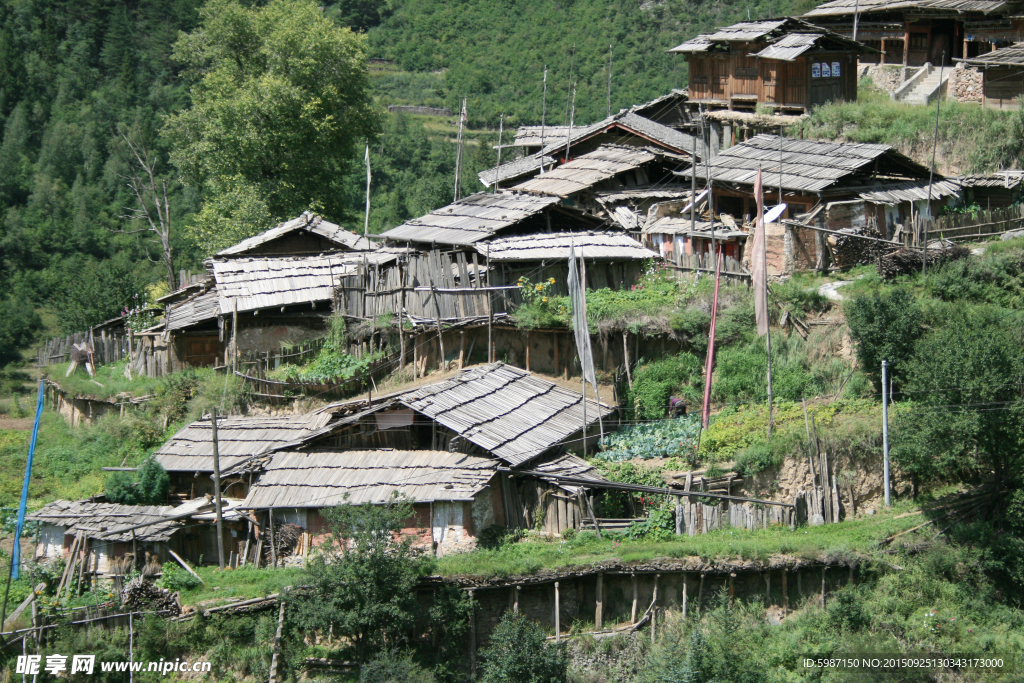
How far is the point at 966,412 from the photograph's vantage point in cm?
1862

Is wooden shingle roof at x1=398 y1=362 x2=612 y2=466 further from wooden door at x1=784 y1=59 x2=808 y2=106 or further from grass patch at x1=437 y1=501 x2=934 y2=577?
wooden door at x1=784 y1=59 x2=808 y2=106

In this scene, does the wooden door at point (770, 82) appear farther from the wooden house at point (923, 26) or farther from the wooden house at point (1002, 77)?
the wooden house at point (1002, 77)

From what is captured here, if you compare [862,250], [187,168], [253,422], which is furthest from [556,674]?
[187,168]

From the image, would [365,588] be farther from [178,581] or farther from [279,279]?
[279,279]

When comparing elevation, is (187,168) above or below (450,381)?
above

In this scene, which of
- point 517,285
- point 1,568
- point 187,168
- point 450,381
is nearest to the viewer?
point 1,568

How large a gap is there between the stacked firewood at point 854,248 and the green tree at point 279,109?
18.2m

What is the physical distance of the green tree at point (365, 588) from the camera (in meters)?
16.6

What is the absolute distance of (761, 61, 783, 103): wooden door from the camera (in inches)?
1273

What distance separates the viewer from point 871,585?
60.6 ft

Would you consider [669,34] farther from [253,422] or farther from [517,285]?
[253,422]

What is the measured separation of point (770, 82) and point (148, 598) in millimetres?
24037

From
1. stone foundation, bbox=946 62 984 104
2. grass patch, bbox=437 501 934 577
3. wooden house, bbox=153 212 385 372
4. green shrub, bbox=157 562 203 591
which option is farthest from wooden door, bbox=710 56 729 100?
green shrub, bbox=157 562 203 591

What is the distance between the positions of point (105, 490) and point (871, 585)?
48.5 feet
